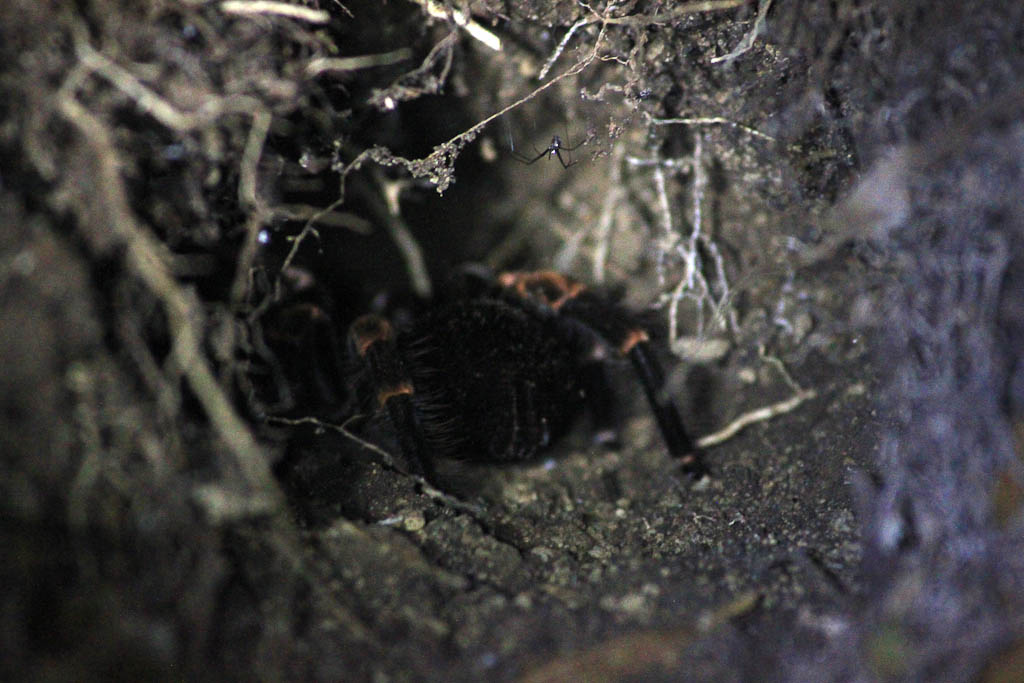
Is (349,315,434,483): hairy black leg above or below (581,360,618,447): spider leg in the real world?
above

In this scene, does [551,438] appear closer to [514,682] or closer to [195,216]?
[514,682]

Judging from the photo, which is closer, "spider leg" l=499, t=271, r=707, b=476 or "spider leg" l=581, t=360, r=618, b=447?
"spider leg" l=499, t=271, r=707, b=476

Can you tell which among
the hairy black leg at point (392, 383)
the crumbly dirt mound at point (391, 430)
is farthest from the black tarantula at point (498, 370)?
the crumbly dirt mound at point (391, 430)

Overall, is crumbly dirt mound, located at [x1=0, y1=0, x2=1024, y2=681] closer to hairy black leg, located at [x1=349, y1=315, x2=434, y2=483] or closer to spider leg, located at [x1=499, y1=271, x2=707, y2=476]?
hairy black leg, located at [x1=349, y1=315, x2=434, y2=483]

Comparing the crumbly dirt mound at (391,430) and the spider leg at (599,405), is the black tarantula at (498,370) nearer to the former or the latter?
the spider leg at (599,405)

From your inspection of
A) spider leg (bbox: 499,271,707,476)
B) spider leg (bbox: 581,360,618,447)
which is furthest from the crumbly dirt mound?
spider leg (bbox: 581,360,618,447)

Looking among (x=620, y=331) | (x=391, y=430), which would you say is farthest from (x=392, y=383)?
(x=620, y=331)

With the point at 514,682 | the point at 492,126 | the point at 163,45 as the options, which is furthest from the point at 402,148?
the point at 514,682
